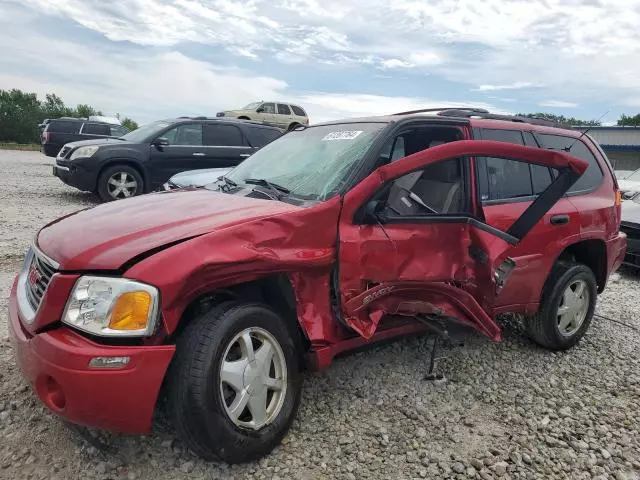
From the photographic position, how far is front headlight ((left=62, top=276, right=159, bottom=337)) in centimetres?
226

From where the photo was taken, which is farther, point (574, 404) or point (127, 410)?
point (574, 404)

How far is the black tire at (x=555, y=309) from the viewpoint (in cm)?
409

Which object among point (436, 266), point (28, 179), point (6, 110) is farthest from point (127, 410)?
point (6, 110)

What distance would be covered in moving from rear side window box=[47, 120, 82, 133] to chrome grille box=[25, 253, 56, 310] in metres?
17.5

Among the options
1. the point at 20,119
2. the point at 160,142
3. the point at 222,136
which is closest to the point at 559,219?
the point at 160,142

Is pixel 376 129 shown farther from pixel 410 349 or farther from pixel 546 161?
pixel 410 349

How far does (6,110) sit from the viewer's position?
4419 cm

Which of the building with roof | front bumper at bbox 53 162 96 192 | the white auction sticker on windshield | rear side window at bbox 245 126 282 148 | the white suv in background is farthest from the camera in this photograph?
the building with roof

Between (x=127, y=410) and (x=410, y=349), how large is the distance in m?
2.32

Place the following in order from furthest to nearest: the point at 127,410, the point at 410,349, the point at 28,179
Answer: the point at 28,179 < the point at 410,349 < the point at 127,410

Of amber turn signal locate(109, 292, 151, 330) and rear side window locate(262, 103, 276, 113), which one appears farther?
rear side window locate(262, 103, 276, 113)

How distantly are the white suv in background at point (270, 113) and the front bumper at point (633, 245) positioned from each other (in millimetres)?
16091

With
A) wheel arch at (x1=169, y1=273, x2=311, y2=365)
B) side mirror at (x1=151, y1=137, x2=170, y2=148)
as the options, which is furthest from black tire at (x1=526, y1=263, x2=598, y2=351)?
side mirror at (x1=151, y1=137, x2=170, y2=148)

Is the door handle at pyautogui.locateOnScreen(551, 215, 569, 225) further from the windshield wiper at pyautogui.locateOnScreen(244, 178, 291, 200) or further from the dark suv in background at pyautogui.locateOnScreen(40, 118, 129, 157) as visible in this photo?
the dark suv in background at pyautogui.locateOnScreen(40, 118, 129, 157)
